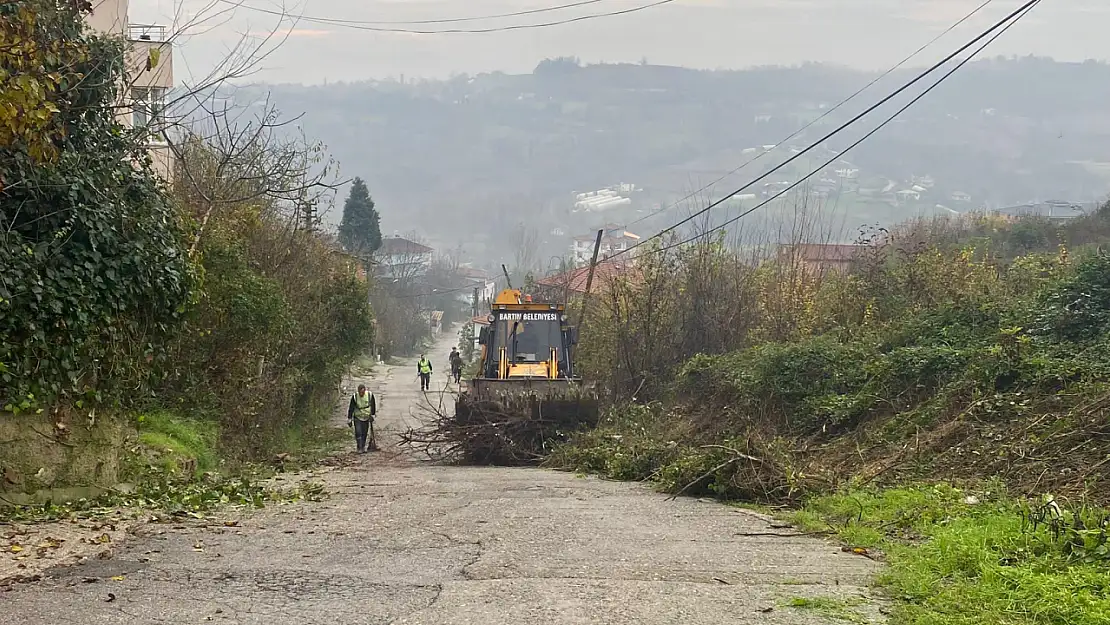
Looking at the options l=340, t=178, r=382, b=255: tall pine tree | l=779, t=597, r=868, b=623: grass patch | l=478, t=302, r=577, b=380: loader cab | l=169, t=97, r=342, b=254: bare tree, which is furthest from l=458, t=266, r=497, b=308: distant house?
l=779, t=597, r=868, b=623: grass patch

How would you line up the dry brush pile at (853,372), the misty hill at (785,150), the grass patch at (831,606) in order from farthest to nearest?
1. the misty hill at (785,150)
2. the dry brush pile at (853,372)
3. the grass patch at (831,606)

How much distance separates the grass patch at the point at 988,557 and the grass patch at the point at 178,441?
9.22 m

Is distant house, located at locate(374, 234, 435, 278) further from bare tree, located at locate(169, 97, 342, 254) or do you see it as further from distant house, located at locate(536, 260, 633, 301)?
bare tree, located at locate(169, 97, 342, 254)

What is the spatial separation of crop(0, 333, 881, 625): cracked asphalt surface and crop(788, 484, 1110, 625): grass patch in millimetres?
374

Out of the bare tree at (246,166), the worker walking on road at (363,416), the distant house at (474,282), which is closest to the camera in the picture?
the bare tree at (246,166)

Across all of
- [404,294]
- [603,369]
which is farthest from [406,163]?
[603,369]

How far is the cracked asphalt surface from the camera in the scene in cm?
674

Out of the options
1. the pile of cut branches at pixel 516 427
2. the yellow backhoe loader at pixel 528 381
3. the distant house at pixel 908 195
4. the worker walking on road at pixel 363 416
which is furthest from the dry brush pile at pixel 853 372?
the distant house at pixel 908 195

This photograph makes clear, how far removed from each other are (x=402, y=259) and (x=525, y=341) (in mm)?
81482

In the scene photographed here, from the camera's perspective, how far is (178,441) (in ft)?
54.6

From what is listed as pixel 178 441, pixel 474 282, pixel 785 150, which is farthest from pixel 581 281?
pixel 474 282

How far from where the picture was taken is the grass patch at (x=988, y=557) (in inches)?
252

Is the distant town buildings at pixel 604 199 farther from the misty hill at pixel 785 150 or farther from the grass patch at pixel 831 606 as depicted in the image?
the grass patch at pixel 831 606

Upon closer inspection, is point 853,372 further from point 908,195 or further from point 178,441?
point 908,195
